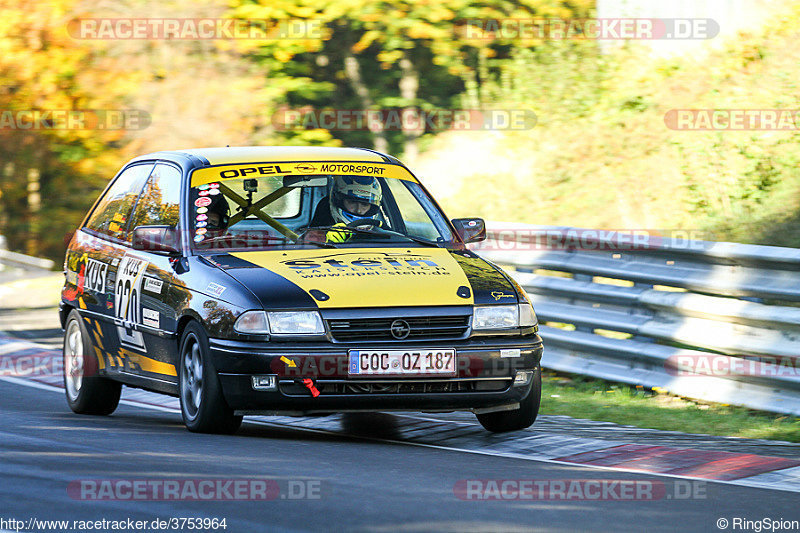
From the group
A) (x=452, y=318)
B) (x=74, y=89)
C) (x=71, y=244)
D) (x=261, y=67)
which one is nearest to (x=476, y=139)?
(x=261, y=67)

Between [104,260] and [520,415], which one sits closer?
[520,415]

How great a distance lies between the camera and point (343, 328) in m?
8.12

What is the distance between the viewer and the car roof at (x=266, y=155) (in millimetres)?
9617

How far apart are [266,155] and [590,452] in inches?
119

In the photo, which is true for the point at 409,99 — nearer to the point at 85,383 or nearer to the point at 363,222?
the point at 85,383

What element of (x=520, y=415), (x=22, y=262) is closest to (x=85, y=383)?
(x=520, y=415)

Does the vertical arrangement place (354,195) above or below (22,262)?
above

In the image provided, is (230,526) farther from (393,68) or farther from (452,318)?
(393,68)

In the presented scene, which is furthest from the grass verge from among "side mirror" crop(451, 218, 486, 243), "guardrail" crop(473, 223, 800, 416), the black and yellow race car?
"side mirror" crop(451, 218, 486, 243)

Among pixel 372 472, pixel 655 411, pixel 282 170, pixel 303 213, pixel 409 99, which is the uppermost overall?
pixel 409 99

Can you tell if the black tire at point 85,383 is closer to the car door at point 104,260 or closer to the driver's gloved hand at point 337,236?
the car door at point 104,260

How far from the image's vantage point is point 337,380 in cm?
812

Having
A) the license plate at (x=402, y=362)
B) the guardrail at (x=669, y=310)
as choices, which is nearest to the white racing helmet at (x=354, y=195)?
the license plate at (x=402, y=362)

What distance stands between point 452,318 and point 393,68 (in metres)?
18.5
